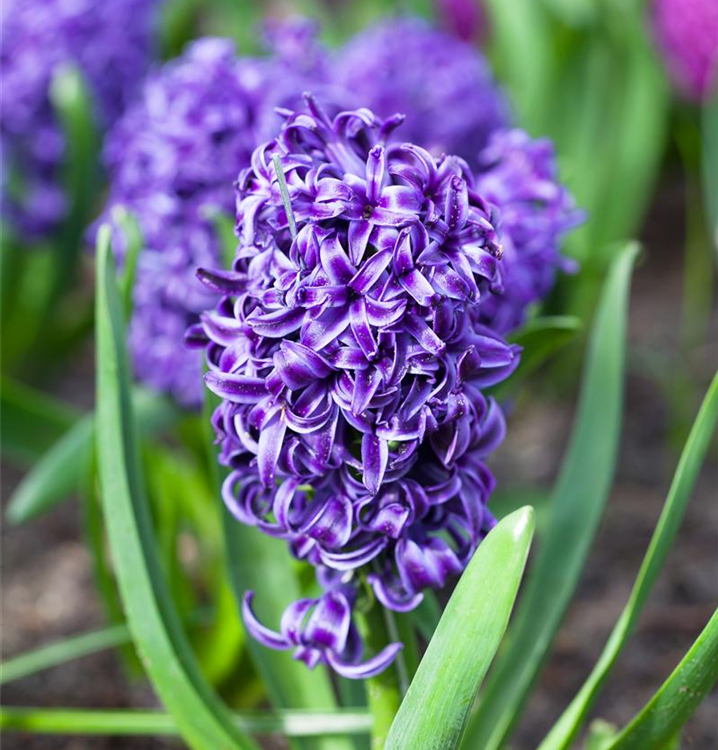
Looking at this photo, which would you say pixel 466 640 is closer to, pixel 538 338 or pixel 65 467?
pixel 538 338

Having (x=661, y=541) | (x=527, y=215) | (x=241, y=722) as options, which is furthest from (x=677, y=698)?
(x=527, y=215)

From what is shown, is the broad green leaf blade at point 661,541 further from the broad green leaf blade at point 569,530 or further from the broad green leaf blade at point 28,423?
the broad green leaf blade at point 28,423

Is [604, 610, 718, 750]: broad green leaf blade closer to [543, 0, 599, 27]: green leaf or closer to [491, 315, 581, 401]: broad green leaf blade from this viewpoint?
[491, 315, 581, 401]: broad green leaf blade

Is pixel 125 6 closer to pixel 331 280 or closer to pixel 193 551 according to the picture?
pixel 193 551

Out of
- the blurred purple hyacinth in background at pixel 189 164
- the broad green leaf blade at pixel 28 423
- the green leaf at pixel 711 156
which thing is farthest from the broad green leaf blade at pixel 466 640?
the green leaf at pixel 711 156

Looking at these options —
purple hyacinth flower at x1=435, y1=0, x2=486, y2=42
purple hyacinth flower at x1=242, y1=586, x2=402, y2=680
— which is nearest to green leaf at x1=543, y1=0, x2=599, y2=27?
purple hyacinth flower at x1=435, y1=0, x2=486, y2=42
